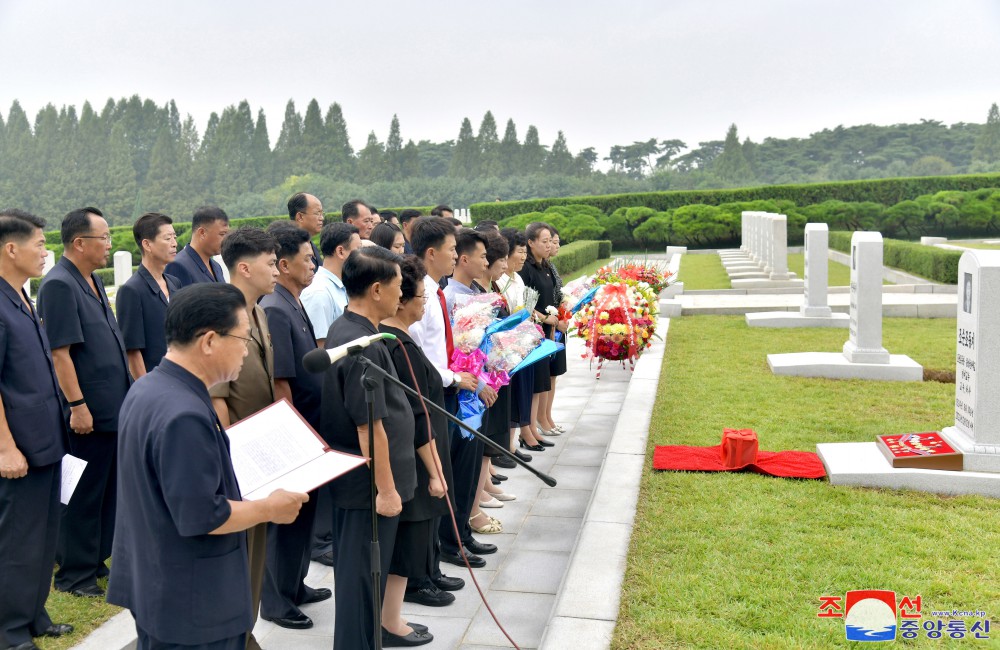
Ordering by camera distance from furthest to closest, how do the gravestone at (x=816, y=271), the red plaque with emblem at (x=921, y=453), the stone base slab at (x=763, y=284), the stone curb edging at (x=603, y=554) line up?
the stone base slab at (x=763, y=284)
the gravestone at (x=816, y=271)
the red plaque with emblem at (x=921, y=453)
the stone curb edging at (x=603, y=554)

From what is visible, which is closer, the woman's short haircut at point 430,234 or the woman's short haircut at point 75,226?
the woman's short haircut at point 75,226

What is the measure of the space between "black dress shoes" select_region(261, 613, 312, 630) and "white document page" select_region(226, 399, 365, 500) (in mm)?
1800

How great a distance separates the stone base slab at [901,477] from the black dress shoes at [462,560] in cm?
270

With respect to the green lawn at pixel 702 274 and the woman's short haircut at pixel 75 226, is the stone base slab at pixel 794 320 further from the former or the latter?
the woman's short haircut at pixel 75 226

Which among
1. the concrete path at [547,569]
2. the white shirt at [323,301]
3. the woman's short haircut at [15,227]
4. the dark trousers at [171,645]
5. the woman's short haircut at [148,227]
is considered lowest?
the concrete path at [547,569]

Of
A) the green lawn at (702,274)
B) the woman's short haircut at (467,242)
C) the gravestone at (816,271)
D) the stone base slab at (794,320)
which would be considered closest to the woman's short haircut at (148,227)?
the woman's short haircut at (467,242)

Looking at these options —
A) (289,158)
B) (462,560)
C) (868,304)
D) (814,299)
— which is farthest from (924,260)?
(289,158)

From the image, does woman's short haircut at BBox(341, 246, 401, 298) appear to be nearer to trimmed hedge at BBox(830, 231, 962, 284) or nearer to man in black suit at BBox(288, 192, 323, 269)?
man in black suit at BBox(288, 192, 323, 269)

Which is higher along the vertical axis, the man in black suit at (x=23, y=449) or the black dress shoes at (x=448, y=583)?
the man in black suit at (x=23, y=449)

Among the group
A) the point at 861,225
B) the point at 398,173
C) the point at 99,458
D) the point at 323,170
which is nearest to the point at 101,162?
the point at 323,170

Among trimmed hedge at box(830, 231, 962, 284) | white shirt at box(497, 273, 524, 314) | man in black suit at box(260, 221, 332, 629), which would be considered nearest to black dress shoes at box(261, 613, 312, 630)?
man in black suit at box(260, 221, 332, 629)

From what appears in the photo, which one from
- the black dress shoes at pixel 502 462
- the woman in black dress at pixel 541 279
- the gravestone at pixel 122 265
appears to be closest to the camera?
the black dress shoes at pixel 502 462

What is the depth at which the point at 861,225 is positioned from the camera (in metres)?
41.1

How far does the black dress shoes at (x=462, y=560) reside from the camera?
533cm
